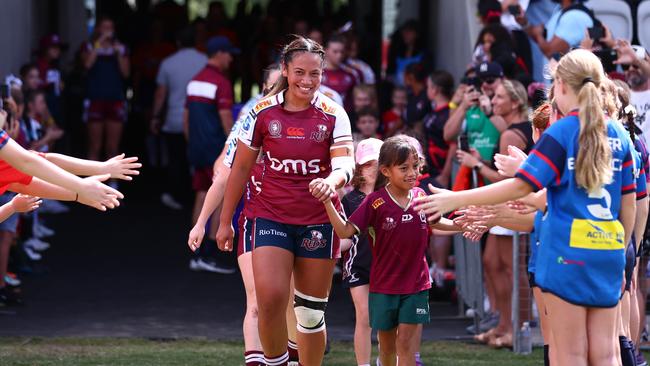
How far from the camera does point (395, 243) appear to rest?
7293mm

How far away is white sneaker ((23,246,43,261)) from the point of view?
41.1 ft

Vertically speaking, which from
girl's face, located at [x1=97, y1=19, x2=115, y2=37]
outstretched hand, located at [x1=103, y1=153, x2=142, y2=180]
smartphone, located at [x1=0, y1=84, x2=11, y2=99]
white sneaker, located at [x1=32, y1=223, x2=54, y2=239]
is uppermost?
girl's face, located at [x1=97, y1=19, x2=115, y2=37]

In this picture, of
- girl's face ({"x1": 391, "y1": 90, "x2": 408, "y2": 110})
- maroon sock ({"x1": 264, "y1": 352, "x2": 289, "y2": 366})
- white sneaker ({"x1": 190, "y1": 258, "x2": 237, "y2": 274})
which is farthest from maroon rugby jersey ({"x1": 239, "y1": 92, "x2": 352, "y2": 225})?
girl's face ({"x1": 391, "y1": 90, "x2": 408, "y2": 110})

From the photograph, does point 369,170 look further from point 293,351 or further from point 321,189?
point 321,189

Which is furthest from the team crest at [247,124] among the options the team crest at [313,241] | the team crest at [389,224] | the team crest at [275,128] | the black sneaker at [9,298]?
the black sneaker at [9,298]

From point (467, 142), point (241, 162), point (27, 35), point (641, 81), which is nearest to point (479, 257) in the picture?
point (467, 142)

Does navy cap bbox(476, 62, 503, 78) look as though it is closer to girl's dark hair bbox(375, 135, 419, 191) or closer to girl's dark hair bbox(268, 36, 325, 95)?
girl's dark hair bbox(375, 135, 419, 191)

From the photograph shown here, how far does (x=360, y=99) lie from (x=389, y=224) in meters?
5.12

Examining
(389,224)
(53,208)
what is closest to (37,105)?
(53,208)

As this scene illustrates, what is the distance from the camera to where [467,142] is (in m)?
9.84

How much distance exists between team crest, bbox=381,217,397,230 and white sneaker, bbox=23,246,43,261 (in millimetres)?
6105

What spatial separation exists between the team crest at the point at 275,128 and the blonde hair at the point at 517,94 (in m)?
2.91

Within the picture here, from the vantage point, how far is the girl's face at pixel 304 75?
695 cm

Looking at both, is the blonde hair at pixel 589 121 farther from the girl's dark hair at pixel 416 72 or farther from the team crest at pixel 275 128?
the girl's dark hair at pixel 416 72
